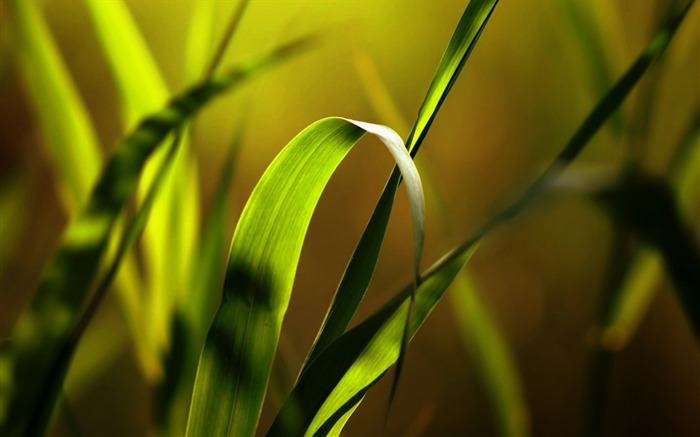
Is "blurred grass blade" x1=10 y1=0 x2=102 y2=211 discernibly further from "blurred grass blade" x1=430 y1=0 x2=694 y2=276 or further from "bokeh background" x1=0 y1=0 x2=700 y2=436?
"bokeh background" x1=0 y1=0 x2=700 y2=436

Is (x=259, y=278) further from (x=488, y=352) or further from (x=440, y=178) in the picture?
(x=440, y=178)

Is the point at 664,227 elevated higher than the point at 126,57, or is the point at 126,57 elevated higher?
the point at 126,57

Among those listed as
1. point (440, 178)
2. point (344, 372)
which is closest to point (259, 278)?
point (344, 372)

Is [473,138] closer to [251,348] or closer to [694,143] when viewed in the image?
[694,143]

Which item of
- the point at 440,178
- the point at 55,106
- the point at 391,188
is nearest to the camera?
the point at 391,188

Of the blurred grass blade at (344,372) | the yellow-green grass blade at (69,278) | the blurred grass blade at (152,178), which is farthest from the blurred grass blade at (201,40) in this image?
the blurred grass blade at (344,372)

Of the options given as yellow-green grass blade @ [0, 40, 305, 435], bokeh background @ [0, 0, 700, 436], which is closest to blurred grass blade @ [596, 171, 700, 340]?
Result: yellow-green grass blade @ [0, 40, 305, 435]

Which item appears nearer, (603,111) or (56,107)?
(603,111)
